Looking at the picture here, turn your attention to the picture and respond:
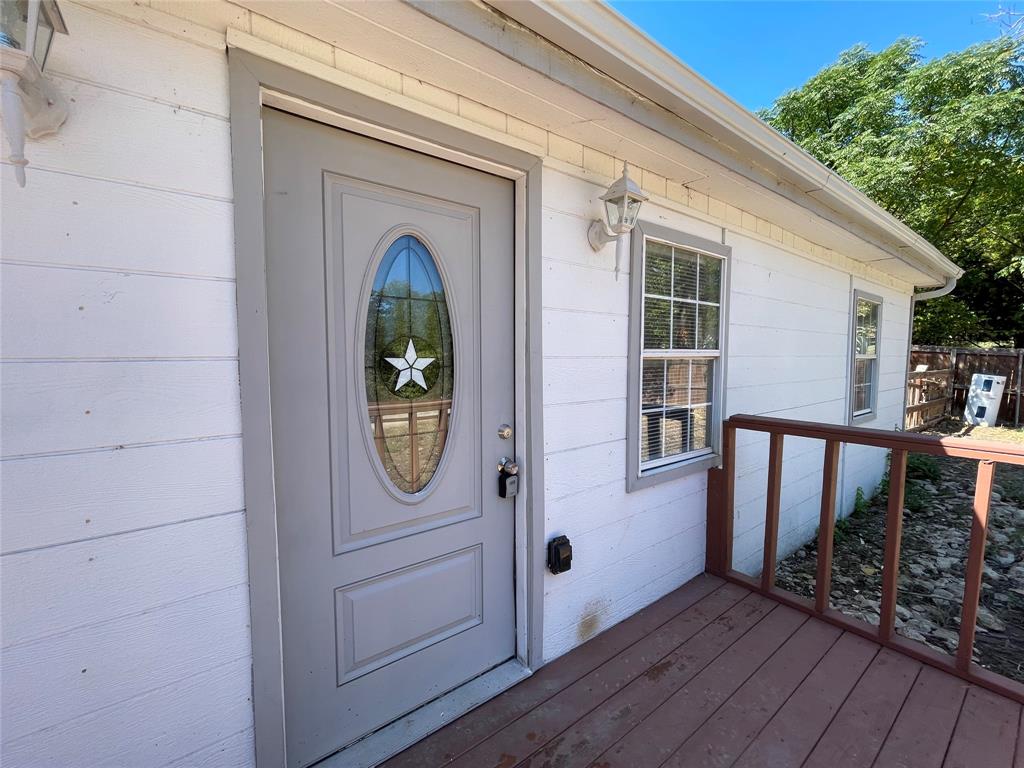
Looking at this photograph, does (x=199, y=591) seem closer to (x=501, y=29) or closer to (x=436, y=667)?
(x=436, y=667)

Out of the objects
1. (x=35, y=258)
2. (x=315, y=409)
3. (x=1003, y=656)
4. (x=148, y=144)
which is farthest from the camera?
(x=1003, y=656)

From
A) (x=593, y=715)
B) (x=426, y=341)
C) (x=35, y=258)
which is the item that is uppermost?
(x=35, y=258)

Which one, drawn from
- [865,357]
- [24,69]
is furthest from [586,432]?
[865,357]

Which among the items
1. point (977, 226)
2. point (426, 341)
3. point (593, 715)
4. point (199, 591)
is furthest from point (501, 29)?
point (977, 226)

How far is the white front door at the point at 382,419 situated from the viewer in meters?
1.40

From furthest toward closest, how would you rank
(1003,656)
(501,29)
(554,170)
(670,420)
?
(670,420)
(1003,656)
(554,170)
(501,29)

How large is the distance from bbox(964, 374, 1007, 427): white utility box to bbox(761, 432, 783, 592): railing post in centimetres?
1006

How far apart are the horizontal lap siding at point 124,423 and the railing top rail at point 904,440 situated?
2433 mm

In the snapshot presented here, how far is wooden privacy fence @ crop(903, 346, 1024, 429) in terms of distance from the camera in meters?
8.52

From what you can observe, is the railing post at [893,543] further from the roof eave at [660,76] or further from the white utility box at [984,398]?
the white utility box at [984,398]

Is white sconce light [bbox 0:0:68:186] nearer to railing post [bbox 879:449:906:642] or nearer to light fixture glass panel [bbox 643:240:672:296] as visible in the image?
light fixture glass panel [bbox 643:240:672:296]

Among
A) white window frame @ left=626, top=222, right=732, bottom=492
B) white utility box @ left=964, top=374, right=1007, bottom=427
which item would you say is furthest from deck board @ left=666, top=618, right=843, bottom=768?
white utility box @ left=964, top=374, right=1007, bottom=427

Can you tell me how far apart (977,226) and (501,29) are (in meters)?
13.0

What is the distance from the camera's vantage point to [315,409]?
1.44 meters
